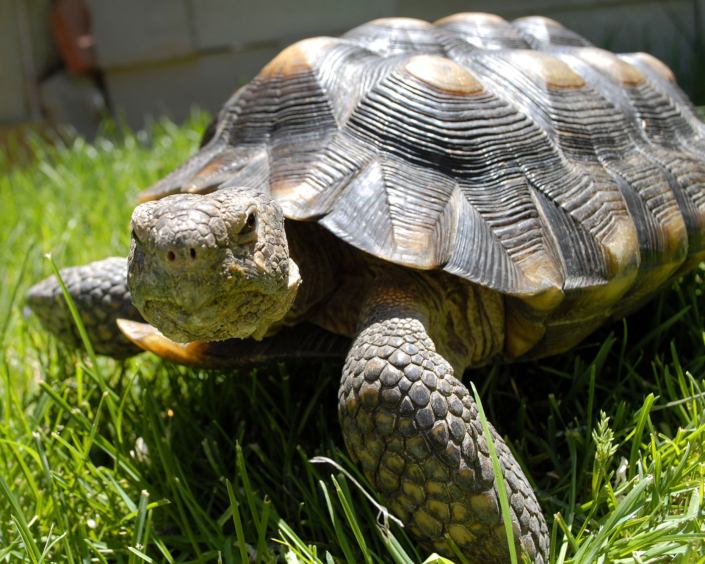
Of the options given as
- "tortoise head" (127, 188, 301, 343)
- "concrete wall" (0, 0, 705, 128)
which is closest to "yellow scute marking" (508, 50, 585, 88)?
"tortoise head" (127, 188, 301, 343)

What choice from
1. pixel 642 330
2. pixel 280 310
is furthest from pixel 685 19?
pixel 280 310

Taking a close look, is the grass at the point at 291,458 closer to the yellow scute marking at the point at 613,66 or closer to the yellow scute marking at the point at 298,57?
the yellow scute marking at the point at 613,66

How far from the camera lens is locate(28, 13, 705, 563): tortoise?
1190mm

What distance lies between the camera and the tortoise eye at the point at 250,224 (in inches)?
46.8

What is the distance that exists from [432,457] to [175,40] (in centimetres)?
581

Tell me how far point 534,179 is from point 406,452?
85 centimetres

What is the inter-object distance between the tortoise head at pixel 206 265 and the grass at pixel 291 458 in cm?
35

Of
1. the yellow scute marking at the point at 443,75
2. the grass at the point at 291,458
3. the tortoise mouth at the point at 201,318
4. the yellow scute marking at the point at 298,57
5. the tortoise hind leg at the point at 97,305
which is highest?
the yellow scute marking at the point at 298,57

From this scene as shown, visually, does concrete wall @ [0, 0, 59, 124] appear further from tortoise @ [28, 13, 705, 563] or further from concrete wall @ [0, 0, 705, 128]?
tortoise @ [28, 13, 705, 563]

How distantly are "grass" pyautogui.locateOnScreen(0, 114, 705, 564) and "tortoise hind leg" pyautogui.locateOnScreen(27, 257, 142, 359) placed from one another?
0.41 ft

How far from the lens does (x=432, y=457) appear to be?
1.19 meters

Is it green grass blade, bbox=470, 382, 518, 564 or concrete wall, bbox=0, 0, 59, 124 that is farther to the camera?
concrete wall, bbox=0, 0, 59, 124

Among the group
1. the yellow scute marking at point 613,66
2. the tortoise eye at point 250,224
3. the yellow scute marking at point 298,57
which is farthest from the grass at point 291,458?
the yellow scute marking at point 298,57

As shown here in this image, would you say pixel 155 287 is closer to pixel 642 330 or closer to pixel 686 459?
pixel 686 459
